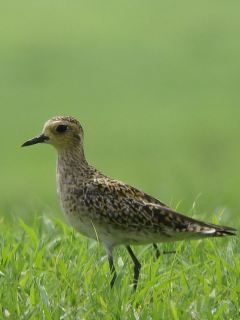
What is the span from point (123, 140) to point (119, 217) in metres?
11.4

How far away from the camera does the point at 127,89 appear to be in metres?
23.1

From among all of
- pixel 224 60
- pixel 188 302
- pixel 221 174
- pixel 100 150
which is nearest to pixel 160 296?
pixel 188 302

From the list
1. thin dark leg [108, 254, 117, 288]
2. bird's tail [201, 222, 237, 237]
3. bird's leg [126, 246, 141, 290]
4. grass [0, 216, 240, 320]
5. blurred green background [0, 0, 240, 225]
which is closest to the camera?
grass [0, 216, 240, 320]

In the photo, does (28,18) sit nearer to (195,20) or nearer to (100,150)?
(195,20)

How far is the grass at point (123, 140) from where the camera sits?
28.0 ft

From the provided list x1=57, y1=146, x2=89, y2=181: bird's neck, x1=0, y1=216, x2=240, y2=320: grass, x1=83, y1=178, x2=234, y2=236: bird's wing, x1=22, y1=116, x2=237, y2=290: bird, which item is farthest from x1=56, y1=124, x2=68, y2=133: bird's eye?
x1=0, y1=216, x2=240, y2=320: grass

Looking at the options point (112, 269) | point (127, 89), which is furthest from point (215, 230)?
point (127, 89)

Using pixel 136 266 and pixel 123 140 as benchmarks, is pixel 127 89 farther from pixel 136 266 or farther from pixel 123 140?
pixel 136 266

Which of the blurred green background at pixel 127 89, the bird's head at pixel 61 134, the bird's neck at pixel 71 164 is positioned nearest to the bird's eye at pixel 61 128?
the bird's head at pixel 61 134

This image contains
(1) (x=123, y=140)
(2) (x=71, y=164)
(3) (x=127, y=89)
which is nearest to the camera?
(2) (x=71, y=164)

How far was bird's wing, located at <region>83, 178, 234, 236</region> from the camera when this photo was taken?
360 inches

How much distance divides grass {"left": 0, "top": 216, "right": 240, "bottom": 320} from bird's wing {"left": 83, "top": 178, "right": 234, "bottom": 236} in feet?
0.68

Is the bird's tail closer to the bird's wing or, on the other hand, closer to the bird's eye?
the bird's wing

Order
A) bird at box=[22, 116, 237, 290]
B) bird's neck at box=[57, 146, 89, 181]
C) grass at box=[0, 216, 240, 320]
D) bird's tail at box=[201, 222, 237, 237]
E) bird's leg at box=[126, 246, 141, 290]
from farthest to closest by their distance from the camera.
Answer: bird's neck at box=[57, 146, 89, 181]
bird at box=[22, 116, 237, 290]
bird's tail at box=[201, 222, 237, 237]
bird's leg at box=[126, 246, 141, 290]
grass at box=[0, 216, 240, 320]
